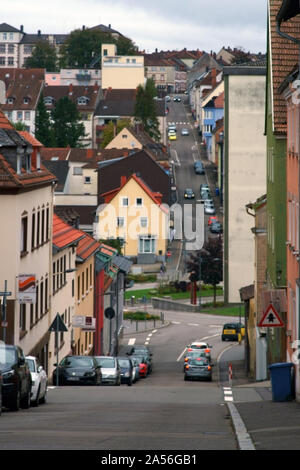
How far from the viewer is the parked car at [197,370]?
4988 centimetres

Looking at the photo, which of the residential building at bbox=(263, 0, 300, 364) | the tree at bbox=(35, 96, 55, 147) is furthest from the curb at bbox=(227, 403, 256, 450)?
the tree at bbox=(35, 96, 55, 147)

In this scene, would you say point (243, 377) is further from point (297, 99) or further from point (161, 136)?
point (161, 136)

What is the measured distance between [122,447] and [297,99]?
1467 centimetres

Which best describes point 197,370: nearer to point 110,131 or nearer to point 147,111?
point 110,131

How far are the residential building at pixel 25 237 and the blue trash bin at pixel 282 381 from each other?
37.0 feet

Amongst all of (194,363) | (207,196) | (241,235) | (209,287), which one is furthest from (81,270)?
(207,196)

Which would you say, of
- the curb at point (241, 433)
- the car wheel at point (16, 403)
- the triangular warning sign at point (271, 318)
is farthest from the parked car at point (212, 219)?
the curb at point (241, 433)

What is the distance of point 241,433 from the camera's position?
14336 millimetres

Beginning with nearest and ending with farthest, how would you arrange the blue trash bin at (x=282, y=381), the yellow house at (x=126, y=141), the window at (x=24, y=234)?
the blue trash bin at (x=282, y=381) < the window at (x=24, y=234) < the yellow house at (x=126, y=141)

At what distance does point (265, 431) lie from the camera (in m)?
14.7

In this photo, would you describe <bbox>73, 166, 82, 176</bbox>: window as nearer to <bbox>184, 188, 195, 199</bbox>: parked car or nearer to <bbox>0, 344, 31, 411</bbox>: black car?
<bbox>184, 188, 195, 199</bbox>: parked car

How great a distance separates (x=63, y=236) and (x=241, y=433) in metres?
34.9

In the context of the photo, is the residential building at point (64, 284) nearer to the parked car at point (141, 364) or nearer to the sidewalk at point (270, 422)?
the parked car at point (141, 364)

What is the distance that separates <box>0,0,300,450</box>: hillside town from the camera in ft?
109
